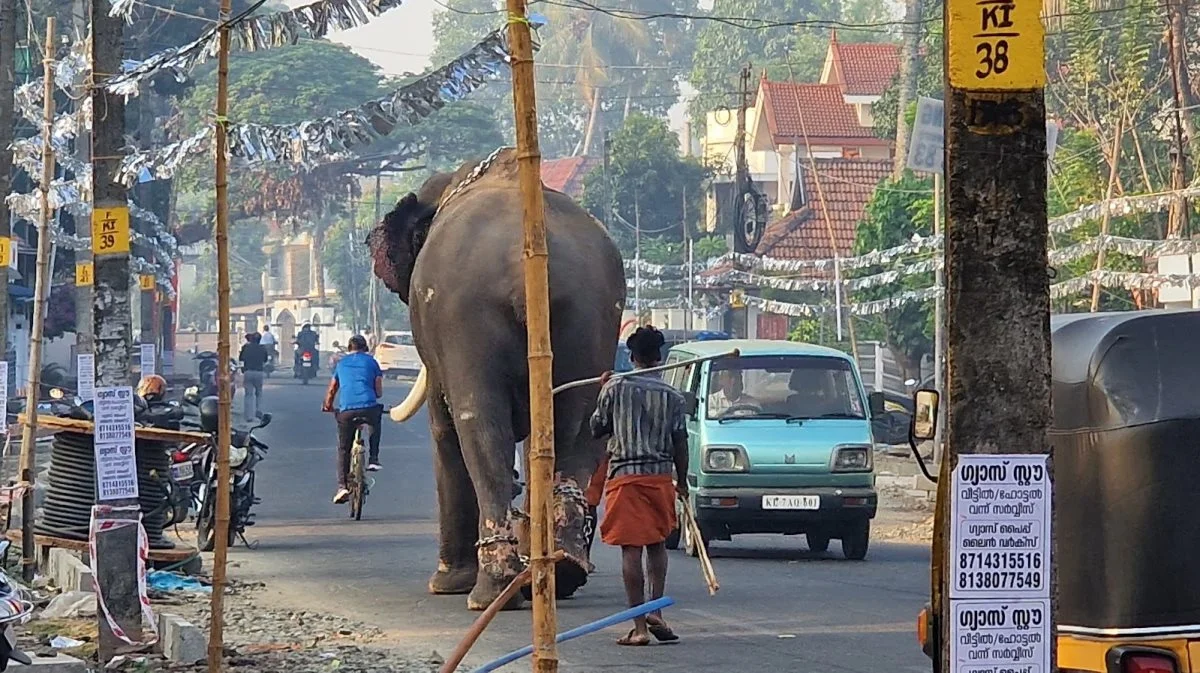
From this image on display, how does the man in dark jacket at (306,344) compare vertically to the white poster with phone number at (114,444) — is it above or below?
above

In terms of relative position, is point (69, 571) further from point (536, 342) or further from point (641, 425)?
point (536, 342)

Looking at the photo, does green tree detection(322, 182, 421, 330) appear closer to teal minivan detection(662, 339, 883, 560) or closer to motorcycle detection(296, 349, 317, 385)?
motorcycle detection(296, 349, 317, 385)

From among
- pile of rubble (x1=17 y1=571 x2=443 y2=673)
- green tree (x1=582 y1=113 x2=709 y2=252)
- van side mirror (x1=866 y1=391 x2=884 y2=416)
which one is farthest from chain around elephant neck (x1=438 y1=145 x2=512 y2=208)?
green tree (x1=582 y1=113 x2=709 y2=252)

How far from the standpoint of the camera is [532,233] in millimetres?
5523

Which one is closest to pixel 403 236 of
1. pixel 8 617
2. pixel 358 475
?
pixel 358 475

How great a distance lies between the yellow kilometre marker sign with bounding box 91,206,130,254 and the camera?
10812 millimetres

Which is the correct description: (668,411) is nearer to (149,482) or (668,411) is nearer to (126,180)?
(126,180)

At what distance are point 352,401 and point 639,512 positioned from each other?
10.0m

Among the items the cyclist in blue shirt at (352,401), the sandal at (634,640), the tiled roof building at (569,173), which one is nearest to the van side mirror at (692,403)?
the cyclist in blue shirt at (352,401)

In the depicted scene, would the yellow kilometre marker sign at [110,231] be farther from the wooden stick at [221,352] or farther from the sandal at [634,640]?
the sandal at [634,640]

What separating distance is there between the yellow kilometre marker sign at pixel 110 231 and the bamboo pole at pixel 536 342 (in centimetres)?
571

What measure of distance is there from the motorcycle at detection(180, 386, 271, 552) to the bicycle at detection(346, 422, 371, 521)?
2.14 metres

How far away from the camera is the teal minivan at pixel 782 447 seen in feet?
52.1

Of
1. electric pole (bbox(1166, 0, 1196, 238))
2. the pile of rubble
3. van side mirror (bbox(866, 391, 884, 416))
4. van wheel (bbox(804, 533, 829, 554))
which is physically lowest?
van wheel (bbox(804, 533, 829, 554))
